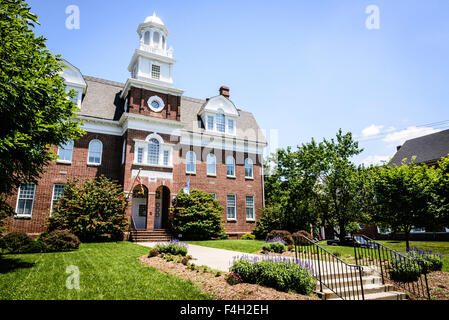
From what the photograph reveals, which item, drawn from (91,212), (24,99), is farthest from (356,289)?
(91,212)

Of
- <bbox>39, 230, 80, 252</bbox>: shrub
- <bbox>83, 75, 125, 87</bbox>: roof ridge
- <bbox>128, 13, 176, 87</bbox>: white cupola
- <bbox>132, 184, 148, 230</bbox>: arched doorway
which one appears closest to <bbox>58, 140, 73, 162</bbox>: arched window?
<bbox>132, 184, 148, 230</bbox>: arched doorway

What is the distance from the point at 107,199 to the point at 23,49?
38.8ft


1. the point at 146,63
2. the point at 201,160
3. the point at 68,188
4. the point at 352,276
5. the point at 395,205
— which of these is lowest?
the point at 352,276

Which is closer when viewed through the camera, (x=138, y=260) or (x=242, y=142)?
(x=138, y=260)

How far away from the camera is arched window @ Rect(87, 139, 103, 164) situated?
2103 cm

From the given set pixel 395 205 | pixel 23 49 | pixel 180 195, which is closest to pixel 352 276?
pixel 395 205

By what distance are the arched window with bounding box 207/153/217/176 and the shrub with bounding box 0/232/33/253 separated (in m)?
15.0

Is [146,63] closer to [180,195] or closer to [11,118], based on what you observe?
[180,195]

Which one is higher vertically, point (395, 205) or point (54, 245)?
point (395, 205)

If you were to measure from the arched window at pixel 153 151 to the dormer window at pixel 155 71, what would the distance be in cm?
564

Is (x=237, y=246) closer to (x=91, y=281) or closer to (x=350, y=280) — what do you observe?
(x=350, y=280)

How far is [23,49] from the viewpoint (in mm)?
8516

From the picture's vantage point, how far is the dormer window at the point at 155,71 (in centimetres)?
2334

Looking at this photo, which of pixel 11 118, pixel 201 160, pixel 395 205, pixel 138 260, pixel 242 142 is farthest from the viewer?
pixel 242 142
